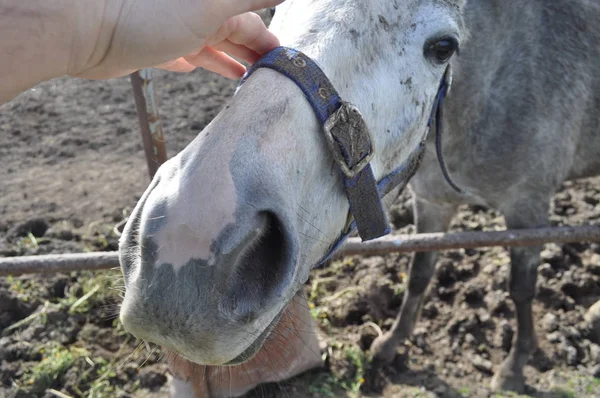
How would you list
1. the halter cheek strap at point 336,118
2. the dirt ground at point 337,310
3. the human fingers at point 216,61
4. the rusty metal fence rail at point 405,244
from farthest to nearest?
the dirt ground at point 337,310 < the rusty metal fence rail at point 405,244 < the human fingers at point 216,61 < the halter cheek strap at point 336,118

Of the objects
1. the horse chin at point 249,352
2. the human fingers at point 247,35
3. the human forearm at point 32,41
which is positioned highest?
the human fingers at point 247,35

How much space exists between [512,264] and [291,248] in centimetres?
208

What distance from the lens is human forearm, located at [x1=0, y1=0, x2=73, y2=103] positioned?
3.51 ft

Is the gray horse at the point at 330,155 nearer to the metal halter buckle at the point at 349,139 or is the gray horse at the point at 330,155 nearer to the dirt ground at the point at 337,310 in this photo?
the metal halter buckle at the point at 349,139

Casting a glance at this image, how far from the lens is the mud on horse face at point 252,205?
1070 millimetres

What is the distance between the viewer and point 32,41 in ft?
3.62

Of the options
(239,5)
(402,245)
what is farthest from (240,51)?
(402,245)

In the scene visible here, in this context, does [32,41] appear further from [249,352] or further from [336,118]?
[249,352]

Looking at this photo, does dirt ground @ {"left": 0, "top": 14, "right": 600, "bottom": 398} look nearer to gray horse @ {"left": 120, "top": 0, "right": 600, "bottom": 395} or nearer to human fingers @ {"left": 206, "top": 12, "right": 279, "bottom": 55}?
gray horse @ {"left": 120, "top": 0, "right": 600, "bottom": 395}

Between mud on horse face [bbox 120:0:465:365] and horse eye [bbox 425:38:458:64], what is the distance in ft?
0.64

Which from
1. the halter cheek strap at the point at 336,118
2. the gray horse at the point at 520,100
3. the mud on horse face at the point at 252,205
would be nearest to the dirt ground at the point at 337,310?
the gray horse at the point at 520,100

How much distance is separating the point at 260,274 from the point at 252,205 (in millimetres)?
160

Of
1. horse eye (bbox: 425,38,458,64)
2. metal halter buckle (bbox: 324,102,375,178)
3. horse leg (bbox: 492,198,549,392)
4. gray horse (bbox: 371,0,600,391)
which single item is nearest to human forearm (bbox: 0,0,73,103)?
metal halter buckle (bbox: 324,102,375,178)

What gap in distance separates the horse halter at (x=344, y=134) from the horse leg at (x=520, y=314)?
1.42 meters
